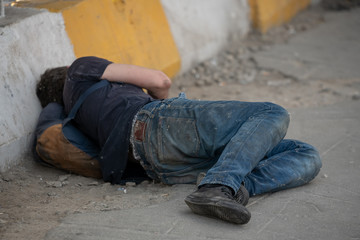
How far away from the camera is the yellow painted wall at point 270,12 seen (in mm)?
6387

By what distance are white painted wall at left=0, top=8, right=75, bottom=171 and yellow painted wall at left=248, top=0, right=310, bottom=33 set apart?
10.2 ft

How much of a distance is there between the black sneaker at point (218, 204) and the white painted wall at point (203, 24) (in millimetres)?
2898

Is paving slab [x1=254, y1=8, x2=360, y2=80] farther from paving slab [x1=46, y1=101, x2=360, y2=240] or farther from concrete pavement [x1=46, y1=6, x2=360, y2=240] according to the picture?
paving slab [x1=46, y1=101, x2=360, y2=240]

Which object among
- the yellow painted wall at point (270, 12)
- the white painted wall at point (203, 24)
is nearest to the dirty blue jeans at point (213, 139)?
the white painted wall at point (203, 24)

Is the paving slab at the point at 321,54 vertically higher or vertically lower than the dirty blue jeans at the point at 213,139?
lower

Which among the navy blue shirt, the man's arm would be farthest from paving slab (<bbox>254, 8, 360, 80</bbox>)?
the navy blue shirt

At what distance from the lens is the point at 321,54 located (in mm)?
5965

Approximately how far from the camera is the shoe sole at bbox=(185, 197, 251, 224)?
93.5 inches

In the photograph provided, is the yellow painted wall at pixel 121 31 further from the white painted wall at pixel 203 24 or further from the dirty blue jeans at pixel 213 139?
the dirty blue jeans at pixel 213 139

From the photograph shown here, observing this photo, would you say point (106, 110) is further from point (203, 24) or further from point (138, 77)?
point (203, 24)

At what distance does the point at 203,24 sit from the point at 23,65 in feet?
8.36

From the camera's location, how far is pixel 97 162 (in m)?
3.24

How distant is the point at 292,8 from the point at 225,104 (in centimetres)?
471

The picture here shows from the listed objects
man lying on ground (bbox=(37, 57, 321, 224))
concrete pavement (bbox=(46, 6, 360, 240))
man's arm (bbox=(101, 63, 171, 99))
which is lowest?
concrete pavement (bbox=(46, 6, 360, 240))
